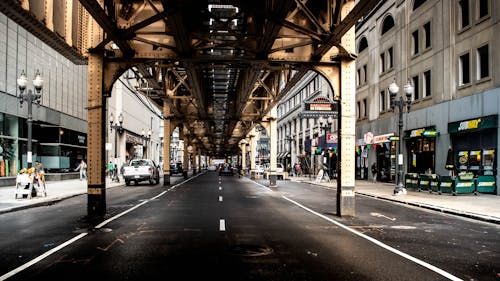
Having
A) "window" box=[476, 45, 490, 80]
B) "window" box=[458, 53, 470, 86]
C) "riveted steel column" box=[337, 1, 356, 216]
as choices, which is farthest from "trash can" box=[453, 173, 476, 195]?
"riveted steel column" box=[337, 1, 356, 216]

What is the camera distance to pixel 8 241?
33.0 feet

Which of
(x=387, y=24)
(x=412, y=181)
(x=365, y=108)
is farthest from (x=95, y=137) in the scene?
(x=365, y=108)

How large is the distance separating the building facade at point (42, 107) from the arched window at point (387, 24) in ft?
90.7

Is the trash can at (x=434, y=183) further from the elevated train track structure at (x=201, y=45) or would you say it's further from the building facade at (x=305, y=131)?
the building facade at (x=305, y=131)

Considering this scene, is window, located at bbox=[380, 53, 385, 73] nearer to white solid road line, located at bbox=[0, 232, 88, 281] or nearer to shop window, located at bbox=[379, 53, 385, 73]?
shop window, located at bbox=[379, 53, 385, 73]

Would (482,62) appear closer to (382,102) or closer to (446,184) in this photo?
(446,184)

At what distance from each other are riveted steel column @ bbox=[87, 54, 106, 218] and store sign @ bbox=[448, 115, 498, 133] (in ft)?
63.3

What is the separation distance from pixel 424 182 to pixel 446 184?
7.41 ft

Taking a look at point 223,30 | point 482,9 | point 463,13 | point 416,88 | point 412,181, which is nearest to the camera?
point 223,30

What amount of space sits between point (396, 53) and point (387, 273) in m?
31.2

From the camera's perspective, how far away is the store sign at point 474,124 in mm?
23094

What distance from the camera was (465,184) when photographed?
23.6 m

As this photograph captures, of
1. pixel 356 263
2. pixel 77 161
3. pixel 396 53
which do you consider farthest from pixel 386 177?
pixel 356 263

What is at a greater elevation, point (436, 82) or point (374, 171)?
point (436, 82)
